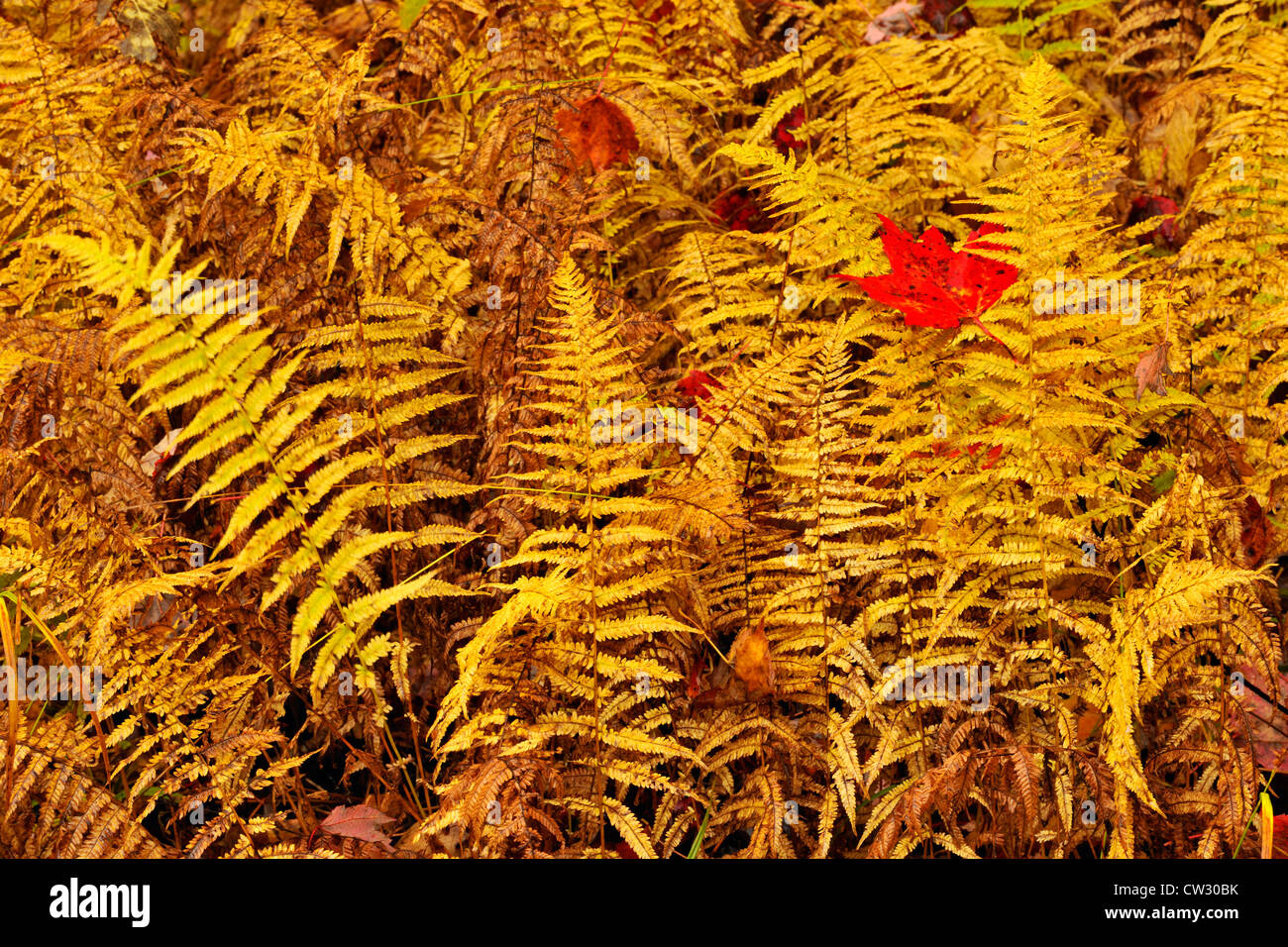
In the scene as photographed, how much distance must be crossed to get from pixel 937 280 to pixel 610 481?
85cm

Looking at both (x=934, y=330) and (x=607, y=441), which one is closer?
(x=607, y=441)

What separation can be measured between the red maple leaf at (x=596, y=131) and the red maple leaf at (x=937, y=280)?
797mm

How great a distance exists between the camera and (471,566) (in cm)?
246

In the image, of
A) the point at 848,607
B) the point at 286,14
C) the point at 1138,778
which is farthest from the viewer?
the point at 286,14

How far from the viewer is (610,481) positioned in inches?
78.3

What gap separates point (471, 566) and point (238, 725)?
615mm

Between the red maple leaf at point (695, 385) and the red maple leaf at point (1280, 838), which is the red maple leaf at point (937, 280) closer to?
the red maple leaf at point (695, 385)

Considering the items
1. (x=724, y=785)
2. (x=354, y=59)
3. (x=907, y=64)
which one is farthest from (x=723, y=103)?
(x=724, y=785)

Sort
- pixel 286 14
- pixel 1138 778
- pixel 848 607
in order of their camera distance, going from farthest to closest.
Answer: pixel 286 14
pixel 848 607
pixel 1138 778

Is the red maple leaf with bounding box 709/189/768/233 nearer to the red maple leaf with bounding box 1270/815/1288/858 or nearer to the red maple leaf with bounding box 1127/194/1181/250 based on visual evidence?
the red maple leaf with bounding box 1127/194/1181/250

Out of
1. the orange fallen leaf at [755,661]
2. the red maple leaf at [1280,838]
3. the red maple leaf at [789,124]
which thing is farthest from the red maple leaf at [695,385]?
the red maple leaf at [1280,838]

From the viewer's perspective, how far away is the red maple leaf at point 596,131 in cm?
265
